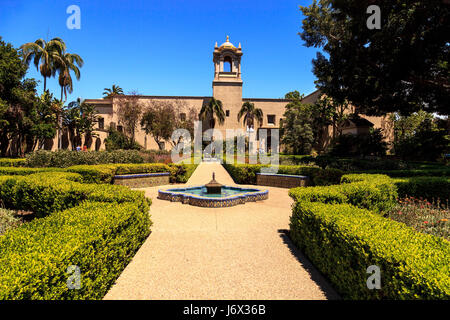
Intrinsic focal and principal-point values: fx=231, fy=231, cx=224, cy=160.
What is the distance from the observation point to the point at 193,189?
1232 centimetres

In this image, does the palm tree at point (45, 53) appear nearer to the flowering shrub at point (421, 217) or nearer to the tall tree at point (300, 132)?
the tall tree at point (300, 132)

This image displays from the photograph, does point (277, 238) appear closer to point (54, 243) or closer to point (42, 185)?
point (54, 243)

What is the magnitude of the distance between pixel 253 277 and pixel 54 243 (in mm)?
2920

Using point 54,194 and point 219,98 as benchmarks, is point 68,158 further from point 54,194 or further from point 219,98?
point 219,98

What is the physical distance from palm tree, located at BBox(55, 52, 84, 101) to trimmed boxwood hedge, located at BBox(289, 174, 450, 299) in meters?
32.5

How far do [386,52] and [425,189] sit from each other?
601cm

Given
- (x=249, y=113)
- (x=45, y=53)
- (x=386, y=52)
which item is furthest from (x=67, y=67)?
(x=386, y=52)

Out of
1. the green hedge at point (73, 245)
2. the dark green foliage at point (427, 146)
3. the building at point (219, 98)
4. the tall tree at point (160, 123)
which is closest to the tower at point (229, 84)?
the building at point (219, 98)

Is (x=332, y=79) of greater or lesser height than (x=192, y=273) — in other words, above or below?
above

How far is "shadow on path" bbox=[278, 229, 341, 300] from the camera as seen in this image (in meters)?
3.51

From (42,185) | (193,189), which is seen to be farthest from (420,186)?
(42,185)

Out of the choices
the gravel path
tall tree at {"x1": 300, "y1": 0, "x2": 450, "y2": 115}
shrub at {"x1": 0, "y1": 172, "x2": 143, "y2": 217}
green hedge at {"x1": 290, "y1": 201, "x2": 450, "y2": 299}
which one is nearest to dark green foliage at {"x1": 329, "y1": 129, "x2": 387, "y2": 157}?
tall tree at {"x1": 300, "y1": 0, "x2": 450, "y2": 115}

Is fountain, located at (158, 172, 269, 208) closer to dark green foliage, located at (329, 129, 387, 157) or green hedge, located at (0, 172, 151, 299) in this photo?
green hedge, located at (0, 172, 151, 299)
